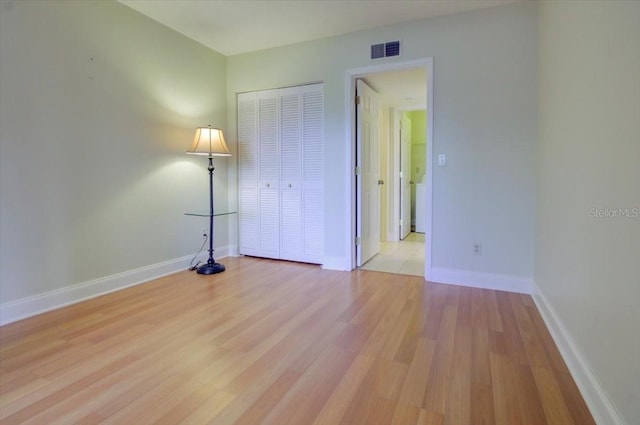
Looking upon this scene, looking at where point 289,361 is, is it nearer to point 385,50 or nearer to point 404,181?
point 385,50

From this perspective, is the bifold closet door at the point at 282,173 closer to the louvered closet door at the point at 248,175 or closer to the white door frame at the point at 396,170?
the louvered closet door at the point at 248,175

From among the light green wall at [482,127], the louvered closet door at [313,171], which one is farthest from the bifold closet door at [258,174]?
the light green wall at [482,127]

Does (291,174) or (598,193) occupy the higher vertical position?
(291,174)

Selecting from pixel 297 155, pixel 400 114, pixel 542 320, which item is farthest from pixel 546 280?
pixel 400 114

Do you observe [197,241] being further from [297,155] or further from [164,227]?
[297,155]

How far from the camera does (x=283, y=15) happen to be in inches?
128

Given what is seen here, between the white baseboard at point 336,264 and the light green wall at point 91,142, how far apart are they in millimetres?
1539

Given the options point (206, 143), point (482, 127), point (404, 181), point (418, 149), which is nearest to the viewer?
point (482, 127)

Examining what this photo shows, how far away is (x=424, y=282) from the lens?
3.36 meters

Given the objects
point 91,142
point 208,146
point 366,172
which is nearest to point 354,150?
point 366,172

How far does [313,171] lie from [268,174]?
64cm

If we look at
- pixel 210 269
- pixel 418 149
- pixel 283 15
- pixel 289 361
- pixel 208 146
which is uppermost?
pixel 283 15

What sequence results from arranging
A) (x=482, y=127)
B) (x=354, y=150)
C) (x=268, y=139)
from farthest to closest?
(x=268, y=139) → (x=354, y=150) → (x=482, y=127)

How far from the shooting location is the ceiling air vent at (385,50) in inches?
135
